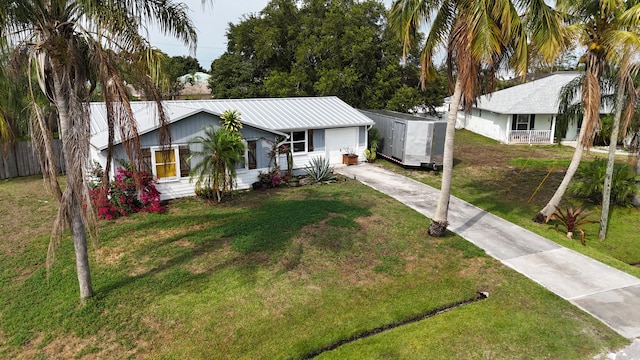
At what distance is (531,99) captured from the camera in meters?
29.4

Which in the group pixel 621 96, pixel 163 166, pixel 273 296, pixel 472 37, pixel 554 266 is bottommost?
pixel 273 296

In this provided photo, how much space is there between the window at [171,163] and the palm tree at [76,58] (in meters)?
7.54

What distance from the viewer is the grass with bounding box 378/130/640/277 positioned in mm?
11953

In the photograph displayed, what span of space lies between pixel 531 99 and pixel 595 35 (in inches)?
745

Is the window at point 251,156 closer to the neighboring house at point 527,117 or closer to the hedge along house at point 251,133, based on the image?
the hedge along house at point 251,133

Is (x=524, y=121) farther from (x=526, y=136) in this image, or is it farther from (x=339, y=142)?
(x=339, y=142)

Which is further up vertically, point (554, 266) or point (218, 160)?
point (218, 160)

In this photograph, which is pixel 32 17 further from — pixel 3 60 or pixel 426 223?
pixel 426 223

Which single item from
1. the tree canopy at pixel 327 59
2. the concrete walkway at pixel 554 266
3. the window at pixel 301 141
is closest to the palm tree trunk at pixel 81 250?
the concrete walkway at pixel 554 266

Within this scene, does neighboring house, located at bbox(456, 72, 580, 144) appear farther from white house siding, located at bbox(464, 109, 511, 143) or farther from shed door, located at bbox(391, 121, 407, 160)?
shed door, located at bbox(391, 121, 407, 160)

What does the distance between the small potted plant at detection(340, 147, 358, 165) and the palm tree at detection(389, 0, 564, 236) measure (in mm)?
9290

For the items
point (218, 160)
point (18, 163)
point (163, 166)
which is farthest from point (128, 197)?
point (18, 163)

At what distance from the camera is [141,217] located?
13328mm

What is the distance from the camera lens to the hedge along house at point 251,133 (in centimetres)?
1488
